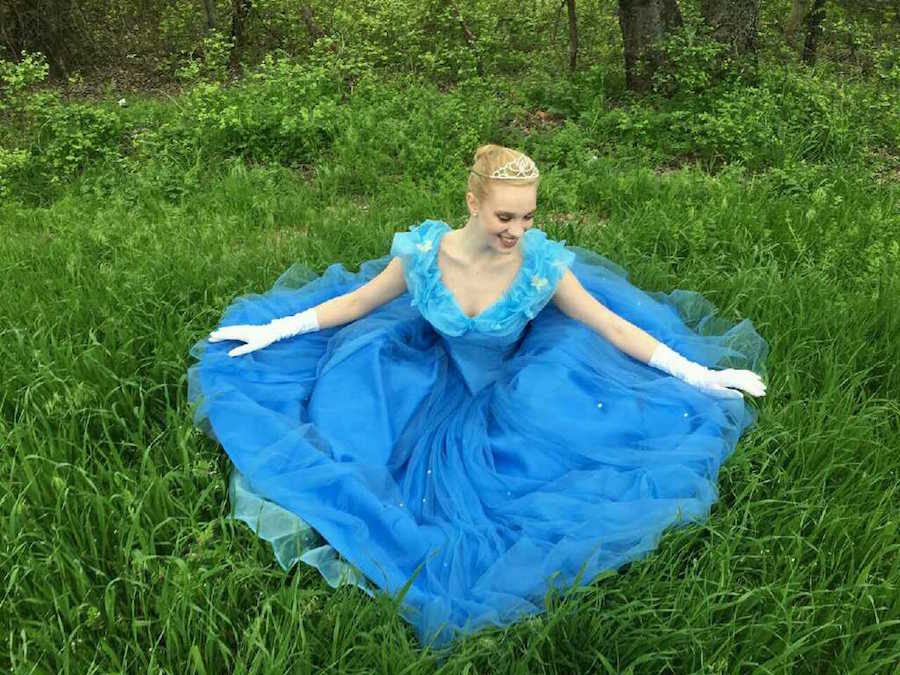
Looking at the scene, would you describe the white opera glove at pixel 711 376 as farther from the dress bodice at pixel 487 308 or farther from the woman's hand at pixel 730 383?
the dress bodice at pixel 487 308

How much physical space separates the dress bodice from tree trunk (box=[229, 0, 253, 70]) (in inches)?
275

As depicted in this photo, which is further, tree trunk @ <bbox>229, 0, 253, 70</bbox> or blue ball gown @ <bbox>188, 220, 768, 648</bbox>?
tree trunk @ <bbox>229, 0, 253, 70</bbox>

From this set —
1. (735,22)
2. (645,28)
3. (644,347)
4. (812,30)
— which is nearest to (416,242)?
(644,347)

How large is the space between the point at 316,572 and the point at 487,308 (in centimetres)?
117

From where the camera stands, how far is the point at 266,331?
2994 mm

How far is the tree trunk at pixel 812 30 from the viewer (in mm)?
6801

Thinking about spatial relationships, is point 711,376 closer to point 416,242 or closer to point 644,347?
point 644,347

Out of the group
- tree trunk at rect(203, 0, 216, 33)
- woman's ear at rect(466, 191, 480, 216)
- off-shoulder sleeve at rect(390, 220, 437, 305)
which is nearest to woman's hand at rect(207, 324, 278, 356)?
off-shoulder sleeve at rect(390, 220, 437, 305)

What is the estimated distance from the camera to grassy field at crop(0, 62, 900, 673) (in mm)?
2006

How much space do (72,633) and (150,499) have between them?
49cm

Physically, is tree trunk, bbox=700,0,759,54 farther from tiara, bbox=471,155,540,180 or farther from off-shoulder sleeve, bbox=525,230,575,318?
tiara, bbox=471,155,540,180

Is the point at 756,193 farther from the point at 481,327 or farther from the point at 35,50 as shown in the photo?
the point at 35,50

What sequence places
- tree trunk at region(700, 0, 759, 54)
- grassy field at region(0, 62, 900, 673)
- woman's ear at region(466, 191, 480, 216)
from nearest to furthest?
grassy field at region(0, 62, 900, 673) → woman's ear at region(466, 191, 480, 216) → tree trunk at region(700, 0, 759, 54)

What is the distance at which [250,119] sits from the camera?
573 cm
